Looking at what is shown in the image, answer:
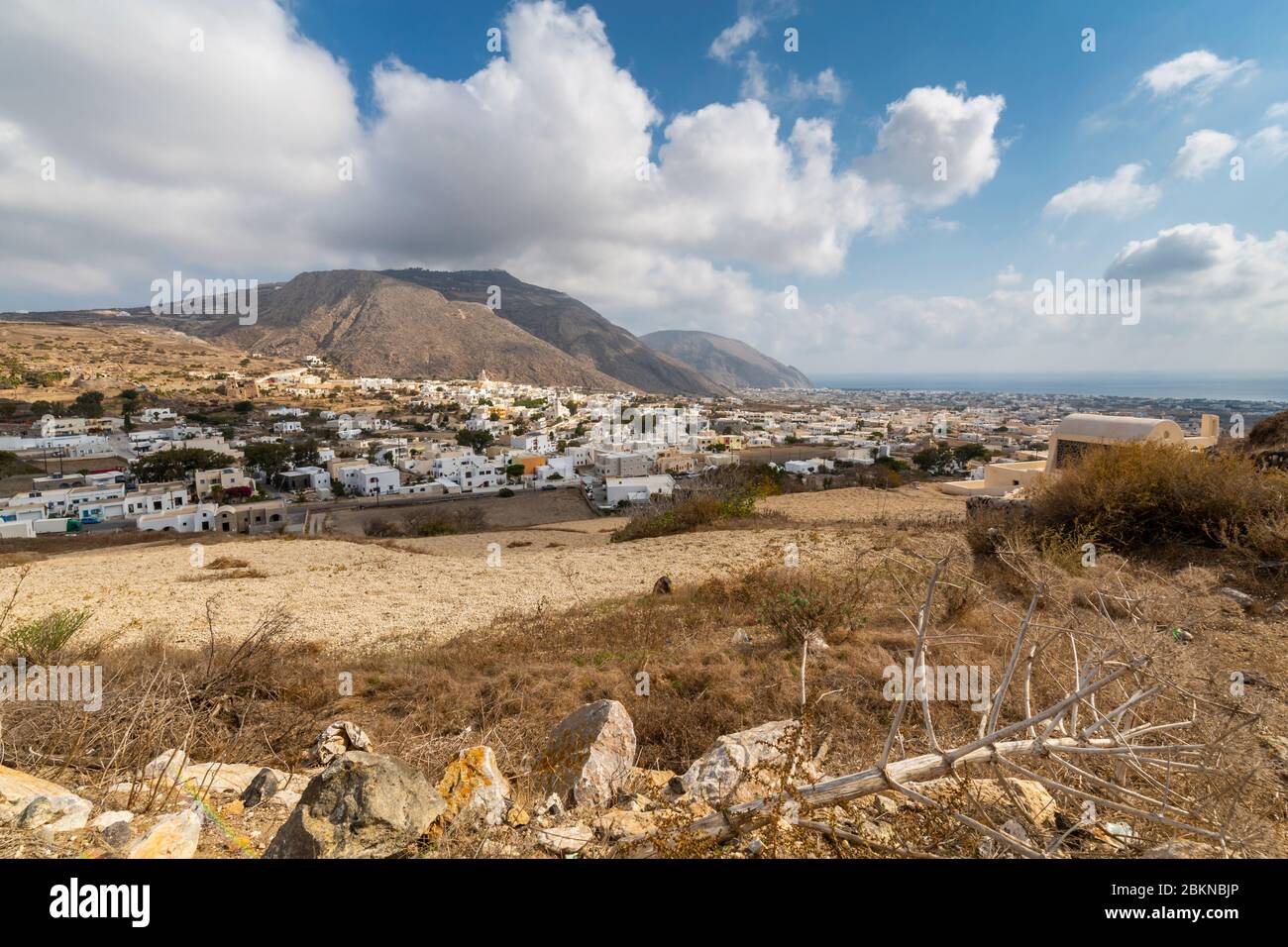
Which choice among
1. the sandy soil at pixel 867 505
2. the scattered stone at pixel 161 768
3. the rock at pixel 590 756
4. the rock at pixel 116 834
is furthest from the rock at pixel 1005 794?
the sandy soil at pixel 867 505

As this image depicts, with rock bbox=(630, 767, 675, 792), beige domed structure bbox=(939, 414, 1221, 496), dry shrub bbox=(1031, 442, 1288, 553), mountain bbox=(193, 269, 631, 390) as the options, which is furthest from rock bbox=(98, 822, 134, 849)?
mountain bbox=(193, 269, 631, 390)

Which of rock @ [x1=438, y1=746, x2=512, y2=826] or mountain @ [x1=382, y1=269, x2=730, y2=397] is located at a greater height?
mountain @ [x1=382, y1=269, x2=730, y2=397]

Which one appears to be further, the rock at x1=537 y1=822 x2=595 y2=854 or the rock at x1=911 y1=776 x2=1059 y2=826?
the rock at x1=911 y1=776 x2=1059 y2=826

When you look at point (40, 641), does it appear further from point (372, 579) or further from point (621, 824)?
point (621, 824)

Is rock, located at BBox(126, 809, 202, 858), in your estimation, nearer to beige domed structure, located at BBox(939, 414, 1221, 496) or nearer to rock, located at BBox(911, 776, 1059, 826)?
rock, located at BBox(911, 776, 1059, 826)

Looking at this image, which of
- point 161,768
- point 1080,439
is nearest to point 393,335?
point 1080,439

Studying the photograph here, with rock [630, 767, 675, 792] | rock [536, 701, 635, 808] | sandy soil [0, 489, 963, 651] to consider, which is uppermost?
rock [536, 701, 635, 808]
